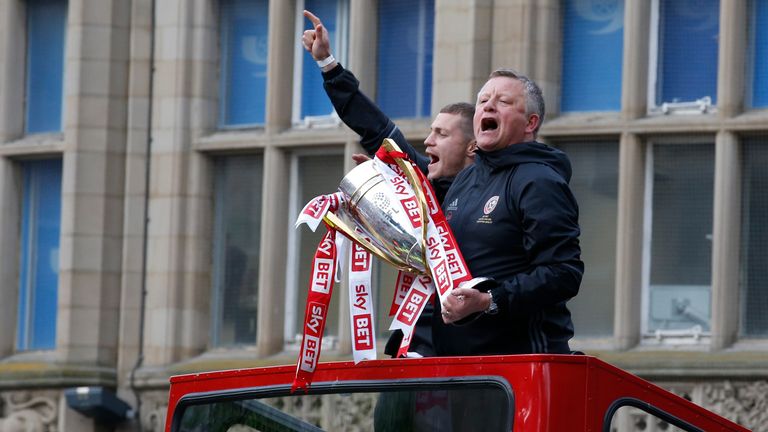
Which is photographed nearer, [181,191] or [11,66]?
[181,191]

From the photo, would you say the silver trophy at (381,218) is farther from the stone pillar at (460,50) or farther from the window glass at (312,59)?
the window glass at (312,59)

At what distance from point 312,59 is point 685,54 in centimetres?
285

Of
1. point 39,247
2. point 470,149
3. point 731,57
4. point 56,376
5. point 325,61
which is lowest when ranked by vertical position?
point 56,376

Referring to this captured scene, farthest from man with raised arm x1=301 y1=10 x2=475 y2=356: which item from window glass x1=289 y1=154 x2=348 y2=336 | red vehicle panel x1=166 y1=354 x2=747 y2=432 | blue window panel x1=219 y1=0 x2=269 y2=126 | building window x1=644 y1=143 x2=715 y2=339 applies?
blue window panel x1=219 y1=0 x2=269 y2=126

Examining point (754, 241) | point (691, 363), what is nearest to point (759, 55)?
point (754, 241)

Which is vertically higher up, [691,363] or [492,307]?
[492,307]

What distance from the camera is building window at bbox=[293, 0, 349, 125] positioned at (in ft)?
43.9

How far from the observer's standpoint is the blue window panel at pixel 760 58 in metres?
11.6

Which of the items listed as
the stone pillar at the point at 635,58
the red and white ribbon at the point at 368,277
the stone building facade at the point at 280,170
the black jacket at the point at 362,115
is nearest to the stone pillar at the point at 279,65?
the stone building facade at the point at 280,170

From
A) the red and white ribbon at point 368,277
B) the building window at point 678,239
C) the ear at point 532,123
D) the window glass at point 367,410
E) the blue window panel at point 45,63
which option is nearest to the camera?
the window glass at point 367,410

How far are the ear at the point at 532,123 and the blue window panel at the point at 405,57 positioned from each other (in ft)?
22.9

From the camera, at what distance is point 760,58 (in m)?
11.6

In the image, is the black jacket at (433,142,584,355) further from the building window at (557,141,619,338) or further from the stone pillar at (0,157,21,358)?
the stone pillar at (0,157,21,358)

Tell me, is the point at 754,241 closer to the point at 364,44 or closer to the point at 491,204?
the point at 364,44
